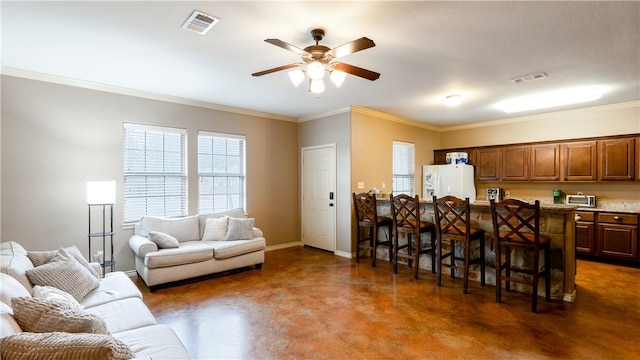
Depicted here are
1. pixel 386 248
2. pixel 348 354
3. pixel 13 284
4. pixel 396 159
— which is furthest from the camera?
pixel 396 159

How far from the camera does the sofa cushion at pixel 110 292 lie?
2395 millimetres

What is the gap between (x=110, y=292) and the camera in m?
2.58

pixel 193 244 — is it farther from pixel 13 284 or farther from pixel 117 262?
pixel 13 284

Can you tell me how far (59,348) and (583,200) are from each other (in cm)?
688

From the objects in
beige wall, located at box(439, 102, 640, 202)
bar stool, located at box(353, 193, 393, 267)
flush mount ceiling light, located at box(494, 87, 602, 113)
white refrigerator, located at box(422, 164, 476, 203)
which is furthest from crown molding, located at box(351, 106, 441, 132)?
flush mount ceiling light, located at box(494, 87, 602, 113)

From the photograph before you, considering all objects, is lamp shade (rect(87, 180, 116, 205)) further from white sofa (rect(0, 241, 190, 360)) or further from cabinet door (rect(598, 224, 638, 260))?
cabinet door (rect(598, 224, 638, 260))

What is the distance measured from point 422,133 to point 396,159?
3.23 ft

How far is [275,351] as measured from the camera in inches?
97.0

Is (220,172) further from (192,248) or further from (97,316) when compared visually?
(97,316)

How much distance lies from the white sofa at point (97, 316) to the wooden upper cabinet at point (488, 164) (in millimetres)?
6307

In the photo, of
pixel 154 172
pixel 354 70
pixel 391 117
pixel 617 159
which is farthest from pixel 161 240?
pixel 617 159

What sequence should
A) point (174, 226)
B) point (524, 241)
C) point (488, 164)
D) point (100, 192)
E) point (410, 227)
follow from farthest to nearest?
point (488, 164), point (174, 226), point (410, 227), point (100, 192), point (524, 241)

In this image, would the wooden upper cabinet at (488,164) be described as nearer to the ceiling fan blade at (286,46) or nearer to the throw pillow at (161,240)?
the ceiling fan blade at (286,46)

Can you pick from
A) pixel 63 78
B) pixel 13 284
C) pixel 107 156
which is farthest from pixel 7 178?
pixel 13 284
